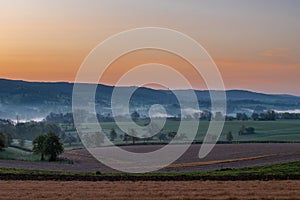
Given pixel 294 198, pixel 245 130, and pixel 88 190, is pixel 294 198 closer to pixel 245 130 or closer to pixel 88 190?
pixel 88 190

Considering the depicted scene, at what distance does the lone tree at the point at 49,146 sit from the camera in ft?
297

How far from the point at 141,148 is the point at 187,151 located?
13457 mm

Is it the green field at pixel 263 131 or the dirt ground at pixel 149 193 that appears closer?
the dirt ground at pixel 149 193

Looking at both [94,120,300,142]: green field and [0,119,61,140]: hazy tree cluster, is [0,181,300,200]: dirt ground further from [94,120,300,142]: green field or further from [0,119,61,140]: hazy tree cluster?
[0,119,61,140]: hazy tree cluster

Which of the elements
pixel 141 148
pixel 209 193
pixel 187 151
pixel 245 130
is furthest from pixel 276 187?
pixel 245 130

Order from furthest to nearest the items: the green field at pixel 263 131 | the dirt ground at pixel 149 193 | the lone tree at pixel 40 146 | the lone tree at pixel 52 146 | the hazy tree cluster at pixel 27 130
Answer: the hazy tree cluster at pixel 27 130, the green field at pixel 263 131, the lone tree at pixel 40 146, the lone tree at pixel 52 146, the dirt ground at pixel 149 193

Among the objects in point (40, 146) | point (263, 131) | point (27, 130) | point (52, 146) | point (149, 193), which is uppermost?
point (27, 130)

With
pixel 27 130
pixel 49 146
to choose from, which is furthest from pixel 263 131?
pixel 49 146

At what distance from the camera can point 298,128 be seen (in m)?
182

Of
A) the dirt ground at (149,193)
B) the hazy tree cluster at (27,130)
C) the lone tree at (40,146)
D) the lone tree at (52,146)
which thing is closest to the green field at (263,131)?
the hazy tree cluster at (27,130)

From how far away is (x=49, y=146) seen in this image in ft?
298

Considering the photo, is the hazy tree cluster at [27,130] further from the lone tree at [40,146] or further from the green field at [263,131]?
the lone tree at [40,146]

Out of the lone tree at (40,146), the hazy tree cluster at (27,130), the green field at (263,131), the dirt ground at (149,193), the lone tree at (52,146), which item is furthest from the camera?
the hazy tree cluster at (27,130)

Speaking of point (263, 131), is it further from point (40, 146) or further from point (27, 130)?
point (40, 146)
